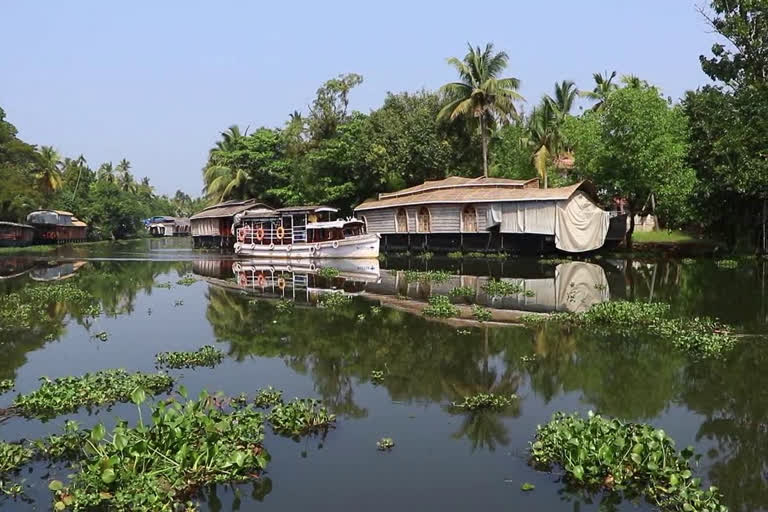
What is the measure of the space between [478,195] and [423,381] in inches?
→ 999

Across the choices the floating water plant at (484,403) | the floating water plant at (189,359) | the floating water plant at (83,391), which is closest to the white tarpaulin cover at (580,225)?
the floating water plant at (189,359)

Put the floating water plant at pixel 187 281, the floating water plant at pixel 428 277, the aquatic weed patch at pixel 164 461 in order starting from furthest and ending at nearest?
1. the floating water plant at pixel 187 281
2. the floating water plant at pixel 428 277
3. the aquatic weed patch at pixel 164 461

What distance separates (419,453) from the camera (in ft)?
25.1

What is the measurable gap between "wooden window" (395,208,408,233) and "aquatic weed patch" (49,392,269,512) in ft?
106

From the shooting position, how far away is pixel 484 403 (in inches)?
362

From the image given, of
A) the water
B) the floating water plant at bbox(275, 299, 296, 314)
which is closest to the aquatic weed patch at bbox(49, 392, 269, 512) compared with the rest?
the water

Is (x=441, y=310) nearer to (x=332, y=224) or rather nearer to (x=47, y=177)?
(x=332, y=224)

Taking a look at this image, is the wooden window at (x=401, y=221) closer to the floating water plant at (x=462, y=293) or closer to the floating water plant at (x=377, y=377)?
the floating water plant at (x=462, y=293)

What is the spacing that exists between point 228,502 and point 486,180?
105 feet

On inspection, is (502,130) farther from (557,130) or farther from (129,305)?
(129,305)

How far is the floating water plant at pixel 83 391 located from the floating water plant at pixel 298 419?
2687mm

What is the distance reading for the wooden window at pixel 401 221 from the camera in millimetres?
39844

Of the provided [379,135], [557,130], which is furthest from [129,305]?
[557,130]

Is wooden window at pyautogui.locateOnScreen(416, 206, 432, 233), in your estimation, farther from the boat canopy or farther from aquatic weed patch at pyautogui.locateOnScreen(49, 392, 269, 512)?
aquatic weed patch at pyautogui.locateOnScreen(49, 392, 269, 512)
